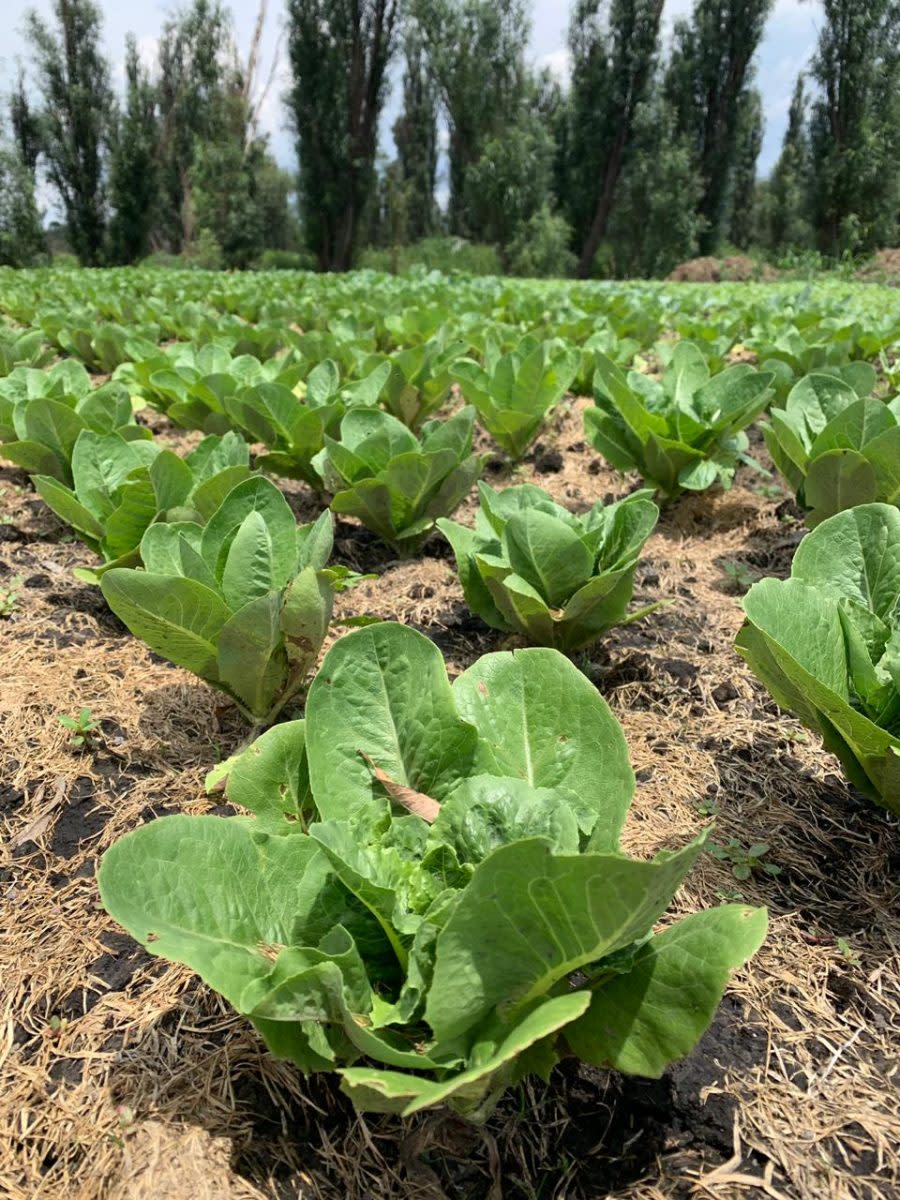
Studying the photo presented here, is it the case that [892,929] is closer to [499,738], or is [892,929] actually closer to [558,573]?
[499,738]

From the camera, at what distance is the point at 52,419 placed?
9.82 ft

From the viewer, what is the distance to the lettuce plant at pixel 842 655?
1.38m

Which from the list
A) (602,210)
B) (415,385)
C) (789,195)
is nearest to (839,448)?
(415,385)

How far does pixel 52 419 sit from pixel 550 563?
2.01 m

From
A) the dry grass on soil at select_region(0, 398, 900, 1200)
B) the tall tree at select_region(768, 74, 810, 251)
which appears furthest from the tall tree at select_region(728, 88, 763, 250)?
the dry grass on soil at select_region(0, 398, 900, 1200)

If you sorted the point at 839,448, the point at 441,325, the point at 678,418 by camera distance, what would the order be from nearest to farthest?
the point at 839,448, the point at 678,418, the point at 441,325

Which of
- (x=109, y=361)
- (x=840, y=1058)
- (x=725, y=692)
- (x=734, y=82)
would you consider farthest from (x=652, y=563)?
(x=734, y=82)

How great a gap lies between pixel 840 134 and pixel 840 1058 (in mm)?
36077

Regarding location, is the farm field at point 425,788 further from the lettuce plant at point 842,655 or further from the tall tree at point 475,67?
the tall tree at point 475,67

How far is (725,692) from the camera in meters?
2.20

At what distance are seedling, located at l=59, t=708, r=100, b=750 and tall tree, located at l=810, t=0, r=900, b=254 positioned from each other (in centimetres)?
3229

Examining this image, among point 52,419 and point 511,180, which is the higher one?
point 511,180

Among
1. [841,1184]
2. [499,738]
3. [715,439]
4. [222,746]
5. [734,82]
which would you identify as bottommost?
[841,1184]

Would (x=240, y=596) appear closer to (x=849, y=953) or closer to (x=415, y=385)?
(x=849, y=953)
